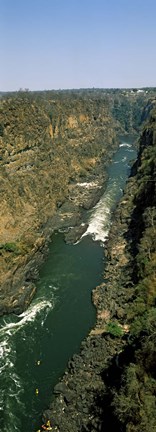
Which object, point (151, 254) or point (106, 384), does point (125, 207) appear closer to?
point (151, 254)

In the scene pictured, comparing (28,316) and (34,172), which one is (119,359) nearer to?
(28,316)

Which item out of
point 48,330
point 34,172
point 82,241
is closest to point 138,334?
point 48,330

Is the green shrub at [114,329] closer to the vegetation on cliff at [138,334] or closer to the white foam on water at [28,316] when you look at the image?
the vegetation on cliff at [138,334]

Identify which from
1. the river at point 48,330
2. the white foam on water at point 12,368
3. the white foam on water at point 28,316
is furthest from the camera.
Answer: the white foam on water at point 28,316

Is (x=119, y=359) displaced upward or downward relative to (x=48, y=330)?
downward

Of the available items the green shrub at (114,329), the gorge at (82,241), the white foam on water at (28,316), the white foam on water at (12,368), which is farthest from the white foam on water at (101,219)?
the green shrub at (114,329)

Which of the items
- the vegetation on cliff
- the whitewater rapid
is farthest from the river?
the vegetation on cliff

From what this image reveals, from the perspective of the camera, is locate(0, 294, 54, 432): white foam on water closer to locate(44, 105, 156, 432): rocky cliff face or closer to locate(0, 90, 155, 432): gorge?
locate(0, 90, 155, 432): gorge

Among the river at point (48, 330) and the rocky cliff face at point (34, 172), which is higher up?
the rocky cliff face at point (34, 172)
